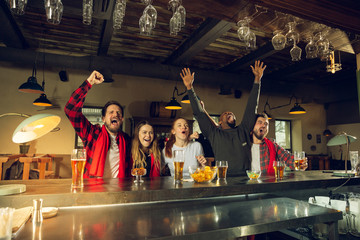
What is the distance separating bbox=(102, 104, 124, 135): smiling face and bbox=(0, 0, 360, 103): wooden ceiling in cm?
104

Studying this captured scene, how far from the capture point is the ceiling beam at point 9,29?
3.71 metres

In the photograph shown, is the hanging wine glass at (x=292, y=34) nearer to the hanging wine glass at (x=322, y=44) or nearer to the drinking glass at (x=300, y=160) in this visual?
the hanging wine glass at (x=322, y=44)

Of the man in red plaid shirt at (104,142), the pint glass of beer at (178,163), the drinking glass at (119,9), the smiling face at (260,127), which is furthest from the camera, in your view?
the smiling face at (260,127)

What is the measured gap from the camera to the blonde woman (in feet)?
7.98

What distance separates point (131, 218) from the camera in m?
1.33

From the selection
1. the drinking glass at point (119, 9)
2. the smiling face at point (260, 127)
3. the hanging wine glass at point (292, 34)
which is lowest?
the smiling face at point (260, 127)

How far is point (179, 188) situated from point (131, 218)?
11.9 inches

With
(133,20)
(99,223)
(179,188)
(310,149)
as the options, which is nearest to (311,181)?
(179,188)

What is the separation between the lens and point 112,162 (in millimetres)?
2453

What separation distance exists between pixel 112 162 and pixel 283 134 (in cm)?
779

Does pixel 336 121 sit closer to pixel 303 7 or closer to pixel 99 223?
pixel 303 7

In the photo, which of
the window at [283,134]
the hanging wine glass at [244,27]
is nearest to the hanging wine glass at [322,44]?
the hanging wine glass at [244,27]

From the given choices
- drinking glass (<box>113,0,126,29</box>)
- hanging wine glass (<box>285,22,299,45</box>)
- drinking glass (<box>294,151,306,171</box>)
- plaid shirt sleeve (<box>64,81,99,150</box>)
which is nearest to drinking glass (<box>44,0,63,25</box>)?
drinking glass (<box>113,0,126,29</box>)

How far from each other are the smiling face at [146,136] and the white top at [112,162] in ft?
0.84
